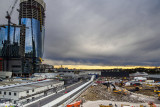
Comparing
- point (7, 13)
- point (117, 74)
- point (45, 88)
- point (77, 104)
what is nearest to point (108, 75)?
point (117, 74)

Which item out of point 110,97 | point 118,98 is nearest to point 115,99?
point 118,98

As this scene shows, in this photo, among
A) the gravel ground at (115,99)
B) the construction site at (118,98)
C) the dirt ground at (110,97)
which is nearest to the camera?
the construction site at (118,98)

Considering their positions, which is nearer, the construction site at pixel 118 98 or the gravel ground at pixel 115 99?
the construction site at pixel 118 98

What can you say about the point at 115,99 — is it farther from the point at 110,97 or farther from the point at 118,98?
the point at 110,97

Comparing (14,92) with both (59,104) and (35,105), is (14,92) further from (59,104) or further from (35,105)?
(59,104)

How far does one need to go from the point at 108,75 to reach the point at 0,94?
5649 inches

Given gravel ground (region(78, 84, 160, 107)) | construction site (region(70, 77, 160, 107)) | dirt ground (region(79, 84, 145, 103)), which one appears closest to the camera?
construction site (region(70, 77, 160, 107))

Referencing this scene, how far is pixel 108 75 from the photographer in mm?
170750

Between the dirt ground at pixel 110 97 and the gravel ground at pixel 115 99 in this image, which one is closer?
the gravel ground at pixel 115 99

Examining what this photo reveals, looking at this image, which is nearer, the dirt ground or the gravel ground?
the gravel ground

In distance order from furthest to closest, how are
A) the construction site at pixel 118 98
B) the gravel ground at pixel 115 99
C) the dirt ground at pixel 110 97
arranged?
the dirt ground at pixel 110 97 < the gravel ground at pixel 115 99 < the construction site at pixel 118 98

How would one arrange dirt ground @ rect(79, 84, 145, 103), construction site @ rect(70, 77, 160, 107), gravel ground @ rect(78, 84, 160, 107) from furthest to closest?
dirt ground @ rect(79, 84, 145, 103) → gravel ground @ rect(78, 84, 160, 107) → construction site @ rect(70, 77, 160, 107)

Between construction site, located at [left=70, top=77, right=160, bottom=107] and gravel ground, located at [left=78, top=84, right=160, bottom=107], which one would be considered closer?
construction site, located at [left=70, top=77, right=160, bottom=107]

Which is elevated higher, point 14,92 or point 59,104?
point 14,92
